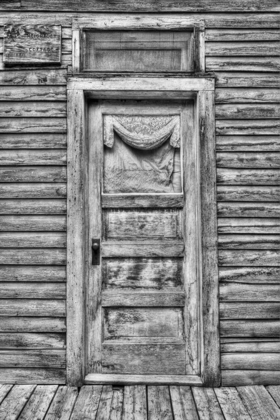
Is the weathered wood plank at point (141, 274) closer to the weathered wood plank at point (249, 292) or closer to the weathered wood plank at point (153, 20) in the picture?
the weathered wood plank at point (249, 292)

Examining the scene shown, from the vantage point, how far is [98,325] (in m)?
3.39

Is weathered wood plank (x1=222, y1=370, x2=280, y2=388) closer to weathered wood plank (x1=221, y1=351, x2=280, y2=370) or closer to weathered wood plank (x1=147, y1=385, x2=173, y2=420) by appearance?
weathered wood plank (x1=221, y1=351, x2=280, y2=370)

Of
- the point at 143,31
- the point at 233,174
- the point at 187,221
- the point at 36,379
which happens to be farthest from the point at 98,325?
the point at 143,31

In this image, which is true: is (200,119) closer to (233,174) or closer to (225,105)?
(225,105)

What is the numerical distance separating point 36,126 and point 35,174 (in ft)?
1.30

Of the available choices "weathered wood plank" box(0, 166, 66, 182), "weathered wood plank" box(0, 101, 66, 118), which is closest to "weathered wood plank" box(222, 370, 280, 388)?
"weathered wood plank" box(0, 166, 66, 182)

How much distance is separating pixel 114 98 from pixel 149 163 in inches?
24.3

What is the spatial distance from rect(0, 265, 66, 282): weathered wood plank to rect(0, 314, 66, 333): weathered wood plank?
0.98 ft

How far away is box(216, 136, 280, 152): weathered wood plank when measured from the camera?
133 inches

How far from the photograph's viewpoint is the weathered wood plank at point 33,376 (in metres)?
3.24

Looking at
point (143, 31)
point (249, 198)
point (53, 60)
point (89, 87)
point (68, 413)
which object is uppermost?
point (143, 31)

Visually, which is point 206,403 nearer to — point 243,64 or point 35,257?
point 35,257

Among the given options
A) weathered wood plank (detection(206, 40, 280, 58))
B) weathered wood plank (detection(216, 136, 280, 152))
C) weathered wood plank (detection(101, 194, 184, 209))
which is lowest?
weathered wood plank (detection(101, 194, 184, 209))

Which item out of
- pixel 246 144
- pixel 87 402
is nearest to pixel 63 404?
pixel 87 402
